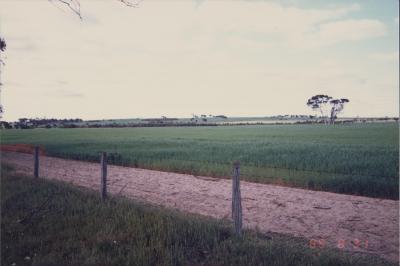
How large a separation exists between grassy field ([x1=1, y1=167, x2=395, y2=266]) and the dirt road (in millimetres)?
1081

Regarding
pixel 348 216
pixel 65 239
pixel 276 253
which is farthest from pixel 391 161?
pixel 65 239

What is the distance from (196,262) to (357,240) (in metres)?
4.25

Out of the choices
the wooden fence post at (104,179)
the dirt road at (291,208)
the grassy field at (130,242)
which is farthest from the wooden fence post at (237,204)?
the wooden fence post at (104,179)

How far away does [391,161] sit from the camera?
17.7 metres

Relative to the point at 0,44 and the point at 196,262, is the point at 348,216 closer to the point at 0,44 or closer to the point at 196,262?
the point at 196,262

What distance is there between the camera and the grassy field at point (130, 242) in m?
5.42

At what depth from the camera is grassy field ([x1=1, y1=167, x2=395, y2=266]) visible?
17.8 feet

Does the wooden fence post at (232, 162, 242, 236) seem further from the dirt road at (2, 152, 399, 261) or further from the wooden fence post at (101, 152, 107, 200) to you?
the wooden fence post at (101, 152, 107, 200)

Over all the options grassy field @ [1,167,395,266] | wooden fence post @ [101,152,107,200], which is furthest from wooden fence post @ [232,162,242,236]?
wooden fence post @ [101,152,107,200]

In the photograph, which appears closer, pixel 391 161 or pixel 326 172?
pixel 326 172

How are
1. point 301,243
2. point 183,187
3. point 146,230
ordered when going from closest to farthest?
point 146,230
point 301,243
point 183,187

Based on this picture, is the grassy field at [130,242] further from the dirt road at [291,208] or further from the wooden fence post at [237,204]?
the dirt road at [291,208]

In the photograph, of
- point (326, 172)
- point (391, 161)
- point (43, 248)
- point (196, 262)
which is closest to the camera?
point (196, 262)

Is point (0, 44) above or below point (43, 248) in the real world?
above
